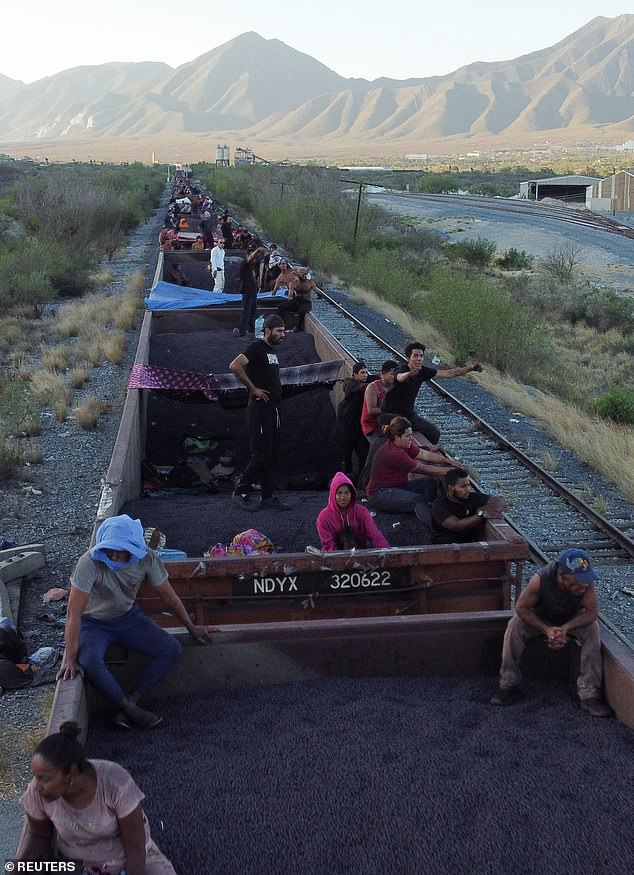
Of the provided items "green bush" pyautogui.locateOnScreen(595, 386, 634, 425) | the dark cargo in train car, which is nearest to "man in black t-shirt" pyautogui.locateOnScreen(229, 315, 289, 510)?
the dark cargo in train car

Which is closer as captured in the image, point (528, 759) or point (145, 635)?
point (528, 759)

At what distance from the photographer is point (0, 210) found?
41875mm

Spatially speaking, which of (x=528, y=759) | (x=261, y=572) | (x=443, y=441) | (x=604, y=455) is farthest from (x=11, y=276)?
(x=528, y=759)

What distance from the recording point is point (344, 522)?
666cm

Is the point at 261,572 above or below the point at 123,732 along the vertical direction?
above

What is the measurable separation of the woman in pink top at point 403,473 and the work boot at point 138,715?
3091 mm

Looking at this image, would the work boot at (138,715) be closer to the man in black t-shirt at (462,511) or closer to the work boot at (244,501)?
the man in black t-shirt at (462,511)

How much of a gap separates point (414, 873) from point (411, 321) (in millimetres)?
20853

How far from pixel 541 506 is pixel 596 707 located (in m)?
5.26

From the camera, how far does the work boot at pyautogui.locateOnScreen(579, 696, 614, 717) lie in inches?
200

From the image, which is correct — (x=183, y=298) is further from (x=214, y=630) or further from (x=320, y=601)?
(x=214, y=630)

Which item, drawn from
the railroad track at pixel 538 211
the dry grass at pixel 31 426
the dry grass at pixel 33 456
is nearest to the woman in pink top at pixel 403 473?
the dry grass at pixel 33 456

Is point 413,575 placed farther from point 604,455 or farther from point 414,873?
point 604,455

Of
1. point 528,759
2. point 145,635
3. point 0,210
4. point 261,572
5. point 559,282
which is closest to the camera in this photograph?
point 528,759
